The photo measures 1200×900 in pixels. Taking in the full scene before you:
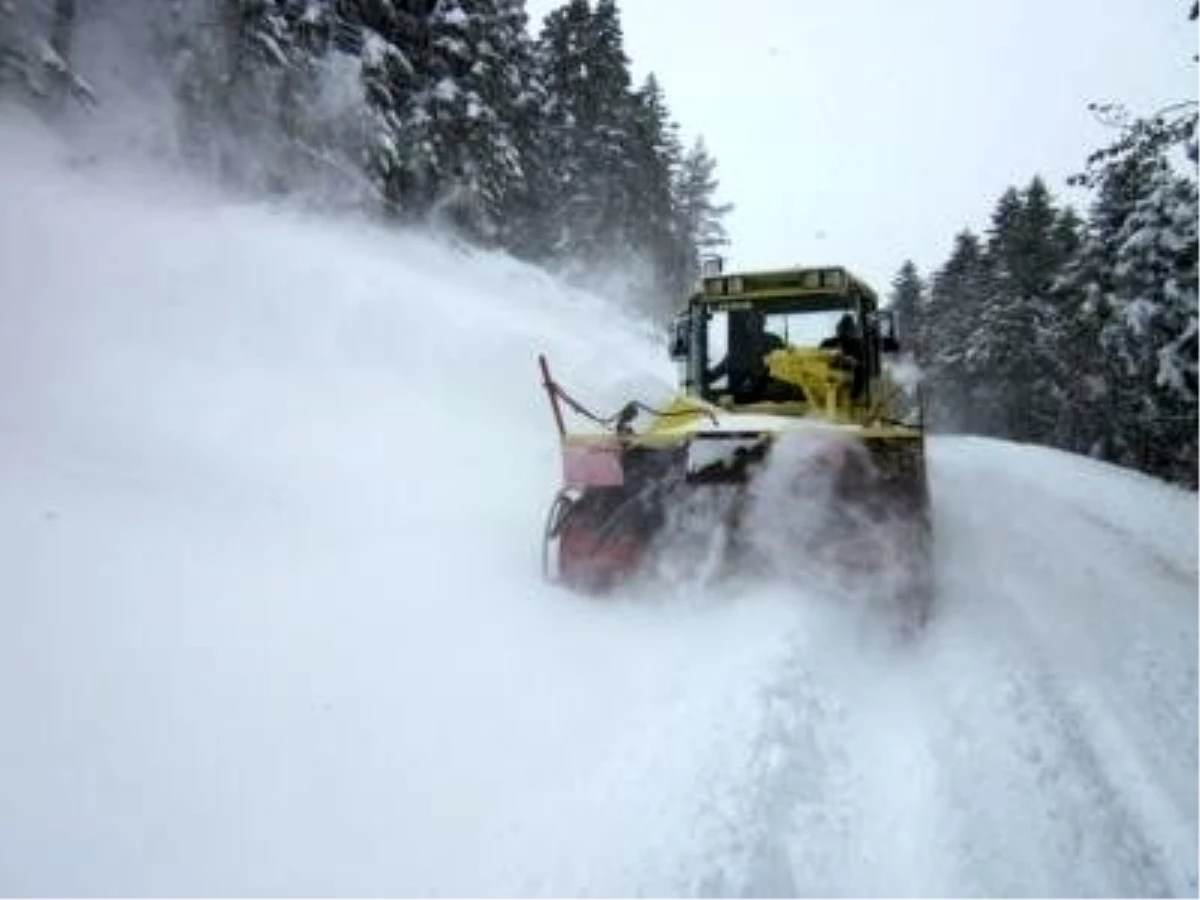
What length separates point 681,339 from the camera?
30.0 ft

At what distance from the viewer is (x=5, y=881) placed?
3.33 metres

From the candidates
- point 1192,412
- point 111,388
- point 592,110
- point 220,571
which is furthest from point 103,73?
point 592,110

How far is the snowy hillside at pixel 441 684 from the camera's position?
3789 millimetres

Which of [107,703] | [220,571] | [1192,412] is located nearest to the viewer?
[107,703]

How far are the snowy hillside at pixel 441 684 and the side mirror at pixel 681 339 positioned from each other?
73.2 inches

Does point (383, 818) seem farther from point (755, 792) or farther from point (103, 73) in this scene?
point (103, 73)

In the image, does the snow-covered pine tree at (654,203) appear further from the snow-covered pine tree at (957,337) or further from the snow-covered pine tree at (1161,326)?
the snow-covered pine tree at (1161,326)

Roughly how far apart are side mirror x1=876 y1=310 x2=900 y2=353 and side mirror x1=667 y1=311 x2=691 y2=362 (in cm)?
160

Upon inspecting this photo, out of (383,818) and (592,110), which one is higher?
(592,110)

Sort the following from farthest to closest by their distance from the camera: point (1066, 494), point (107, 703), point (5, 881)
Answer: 1. point (1066, 494)
2. point (107, 703)
3. point (5, 881)

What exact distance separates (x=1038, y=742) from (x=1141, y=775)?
0.43 meters

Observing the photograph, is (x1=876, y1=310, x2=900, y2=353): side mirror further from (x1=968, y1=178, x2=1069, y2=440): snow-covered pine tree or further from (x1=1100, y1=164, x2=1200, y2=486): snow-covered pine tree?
(x1=968, y1=178, x2=1069, y2=440): snow-covered pine tree

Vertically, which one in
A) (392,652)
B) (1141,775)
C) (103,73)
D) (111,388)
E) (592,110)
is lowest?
(1141,775)

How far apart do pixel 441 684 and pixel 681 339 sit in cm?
467
